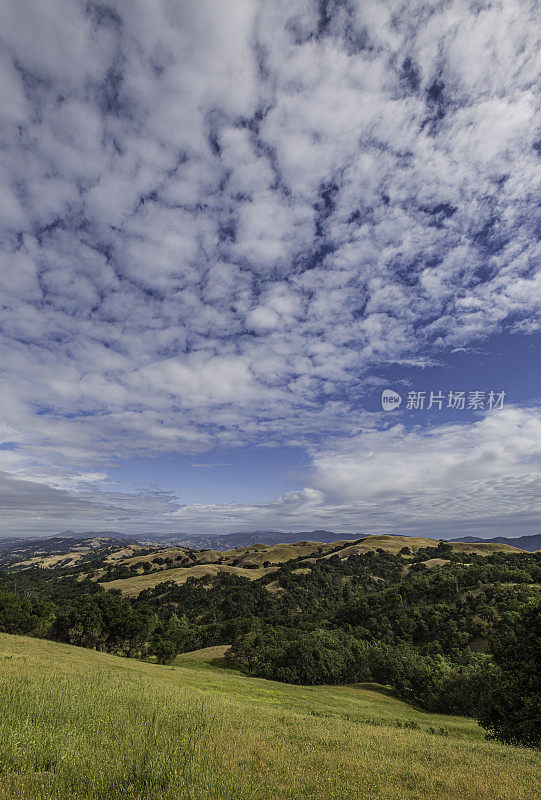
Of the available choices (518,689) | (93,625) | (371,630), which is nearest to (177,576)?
(371,630)

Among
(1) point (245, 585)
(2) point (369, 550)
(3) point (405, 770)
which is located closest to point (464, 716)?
(3) point (405, 770)

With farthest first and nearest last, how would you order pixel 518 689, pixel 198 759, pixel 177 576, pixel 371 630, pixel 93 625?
1. pixel 177 576
2. pixel 371 630
3. pixel 93 625
4. pixel 518 689
5. pixel 198 759

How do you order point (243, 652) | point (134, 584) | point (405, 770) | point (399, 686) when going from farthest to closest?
point (134, 584)
point (243, 652)
point (399, 686)
point (405, 770)

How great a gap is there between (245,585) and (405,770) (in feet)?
528

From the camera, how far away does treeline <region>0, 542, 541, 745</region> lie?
27.4 meters

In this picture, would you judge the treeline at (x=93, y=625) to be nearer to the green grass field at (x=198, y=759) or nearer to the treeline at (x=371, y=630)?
the treeline at (x=371, y=630)

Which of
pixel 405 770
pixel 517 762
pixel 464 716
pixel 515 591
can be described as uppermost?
pixel 405 770

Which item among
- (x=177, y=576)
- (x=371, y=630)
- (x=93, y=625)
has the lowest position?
(x=177, y=576)

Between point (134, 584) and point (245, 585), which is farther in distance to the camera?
point (134, 584)

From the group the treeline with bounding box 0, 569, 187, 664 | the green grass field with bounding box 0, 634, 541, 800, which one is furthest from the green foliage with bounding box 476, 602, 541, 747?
the treeline with bounding box 0, 569, 187, 664

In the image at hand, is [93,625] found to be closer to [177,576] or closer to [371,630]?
[371,630]

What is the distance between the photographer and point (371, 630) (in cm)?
10319

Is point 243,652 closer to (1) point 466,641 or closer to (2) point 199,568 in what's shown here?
(1) point 466,641

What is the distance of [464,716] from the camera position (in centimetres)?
5741
